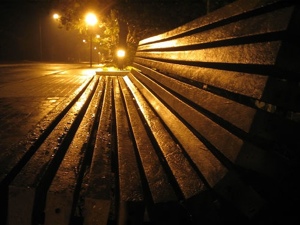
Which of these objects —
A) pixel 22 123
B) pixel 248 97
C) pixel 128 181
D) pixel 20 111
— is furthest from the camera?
pixel 20 111

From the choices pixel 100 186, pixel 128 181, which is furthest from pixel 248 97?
pixel 100 186

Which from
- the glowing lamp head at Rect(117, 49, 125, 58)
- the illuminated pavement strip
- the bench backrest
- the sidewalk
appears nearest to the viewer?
the bench backrest

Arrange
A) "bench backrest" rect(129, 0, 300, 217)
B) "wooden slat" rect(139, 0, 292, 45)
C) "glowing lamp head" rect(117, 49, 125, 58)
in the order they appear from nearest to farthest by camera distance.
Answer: "bench backrest" rect(129, 0, 300, 217) < "wooden slat" rect(139, 0, 292, 45) < "glowing lamp head" rect(117, 49, 125, 58)

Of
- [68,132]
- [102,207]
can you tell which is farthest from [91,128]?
[102,207]

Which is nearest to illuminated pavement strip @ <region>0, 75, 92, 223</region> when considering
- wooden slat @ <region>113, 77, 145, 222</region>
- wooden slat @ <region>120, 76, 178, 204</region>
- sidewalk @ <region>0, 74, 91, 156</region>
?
sidewalk @ <region>0, 74, 91, 156</region>

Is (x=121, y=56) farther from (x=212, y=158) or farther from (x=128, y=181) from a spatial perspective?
(x=212, y=158)

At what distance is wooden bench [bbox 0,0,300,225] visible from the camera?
1291 mm

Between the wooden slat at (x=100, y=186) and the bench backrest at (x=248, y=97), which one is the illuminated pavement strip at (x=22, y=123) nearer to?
the wooden slat at (x=100, y=186)

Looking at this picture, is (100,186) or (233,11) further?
(233,11)

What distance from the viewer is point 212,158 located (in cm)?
158

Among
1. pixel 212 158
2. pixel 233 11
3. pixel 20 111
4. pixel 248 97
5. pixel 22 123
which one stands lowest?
pixel 20 111

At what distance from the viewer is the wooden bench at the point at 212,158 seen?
1.29 metres

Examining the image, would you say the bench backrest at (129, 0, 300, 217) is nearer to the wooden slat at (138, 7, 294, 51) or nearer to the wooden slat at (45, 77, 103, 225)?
the wooden slat at (138, 7, 294, 51)

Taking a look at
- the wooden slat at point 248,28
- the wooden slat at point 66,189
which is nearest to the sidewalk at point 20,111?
the wooden slat at point 66,189
